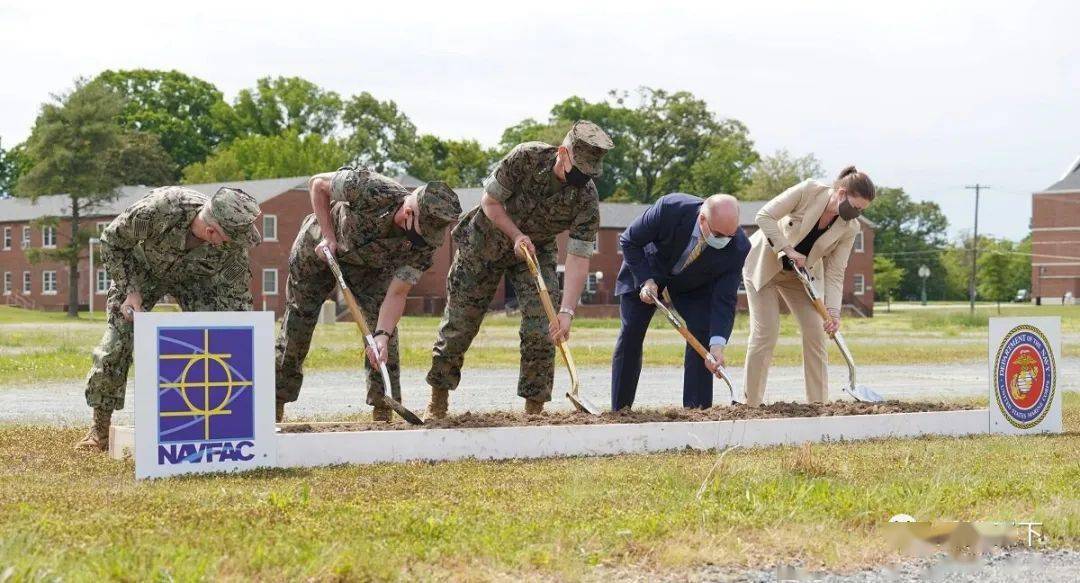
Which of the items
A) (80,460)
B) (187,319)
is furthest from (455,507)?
(80,460)

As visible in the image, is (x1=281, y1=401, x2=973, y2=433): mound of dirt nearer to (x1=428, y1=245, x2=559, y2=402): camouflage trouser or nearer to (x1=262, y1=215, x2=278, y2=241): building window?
(x1=428, y1=245, x2=559, y2=402): camouflage trouser

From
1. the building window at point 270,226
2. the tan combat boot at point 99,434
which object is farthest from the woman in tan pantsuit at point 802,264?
the building window at point 270,226

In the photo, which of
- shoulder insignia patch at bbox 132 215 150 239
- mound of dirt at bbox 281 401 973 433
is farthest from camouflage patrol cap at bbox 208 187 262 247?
mound of dirt at bbox 281 401 973 433

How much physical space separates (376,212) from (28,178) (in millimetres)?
62107

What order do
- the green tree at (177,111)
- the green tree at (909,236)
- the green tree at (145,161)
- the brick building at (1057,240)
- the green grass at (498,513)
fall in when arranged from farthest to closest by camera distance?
the green tree at (909,236), the brick building at (1057,240), the green tree at (177,111), the green tree at (145,161), the green grass at (498,513)

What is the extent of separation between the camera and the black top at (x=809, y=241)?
10414 millimetres

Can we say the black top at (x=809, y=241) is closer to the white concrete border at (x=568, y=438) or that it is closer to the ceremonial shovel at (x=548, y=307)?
the white concrete border at (x=568, y=438)

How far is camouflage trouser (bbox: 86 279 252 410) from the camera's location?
28.2 feet

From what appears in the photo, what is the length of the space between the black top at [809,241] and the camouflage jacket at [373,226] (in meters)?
3.07

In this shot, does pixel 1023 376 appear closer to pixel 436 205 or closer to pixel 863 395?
pixel 863 395

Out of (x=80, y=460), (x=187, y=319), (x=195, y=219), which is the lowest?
(x=80, y=460)

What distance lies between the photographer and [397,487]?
21.9 ft

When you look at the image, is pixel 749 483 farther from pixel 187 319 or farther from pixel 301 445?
pixel 187 319

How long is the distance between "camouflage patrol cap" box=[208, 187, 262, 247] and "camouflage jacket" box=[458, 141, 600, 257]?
163cm
